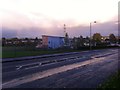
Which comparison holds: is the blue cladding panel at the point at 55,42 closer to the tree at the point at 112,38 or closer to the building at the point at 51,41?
the building at the point at 51,41

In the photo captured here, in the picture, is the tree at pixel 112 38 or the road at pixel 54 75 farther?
the tree at pixel 112 38

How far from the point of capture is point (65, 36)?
114m

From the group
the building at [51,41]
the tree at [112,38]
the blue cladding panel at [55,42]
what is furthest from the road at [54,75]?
the tree at [112,38]

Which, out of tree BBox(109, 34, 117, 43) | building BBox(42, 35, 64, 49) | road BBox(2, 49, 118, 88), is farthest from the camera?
tree BBox(109, 34, 117, 43)

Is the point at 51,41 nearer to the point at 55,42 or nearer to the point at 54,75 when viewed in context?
the point at 55,42

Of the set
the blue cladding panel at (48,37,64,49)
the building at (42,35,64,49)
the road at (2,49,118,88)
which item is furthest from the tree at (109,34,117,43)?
the road at (2,49,118,88)

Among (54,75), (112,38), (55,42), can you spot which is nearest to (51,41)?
(55,42)

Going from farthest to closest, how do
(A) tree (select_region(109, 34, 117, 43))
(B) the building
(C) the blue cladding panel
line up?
(A) tree (select_region(109, 34, 117, 43))
(C) the blue cladding panel
(B) the building

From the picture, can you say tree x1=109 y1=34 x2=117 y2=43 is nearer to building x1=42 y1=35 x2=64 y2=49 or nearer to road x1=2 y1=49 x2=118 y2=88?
building x1=42 y1=35 x2=64 y2=49

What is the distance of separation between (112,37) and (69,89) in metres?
176

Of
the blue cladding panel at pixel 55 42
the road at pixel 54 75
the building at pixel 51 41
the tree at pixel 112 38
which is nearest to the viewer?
the road at pixel 54 75

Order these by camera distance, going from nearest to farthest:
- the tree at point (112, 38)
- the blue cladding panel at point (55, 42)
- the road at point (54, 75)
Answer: the road at point (54, 75) < the blue cladding panel at point (55, 42) < the tree at point (112, 38)

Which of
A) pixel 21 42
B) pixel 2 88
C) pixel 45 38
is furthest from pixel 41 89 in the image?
pixel 21 42

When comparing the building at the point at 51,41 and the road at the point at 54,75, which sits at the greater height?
the building at the point at 51,41
